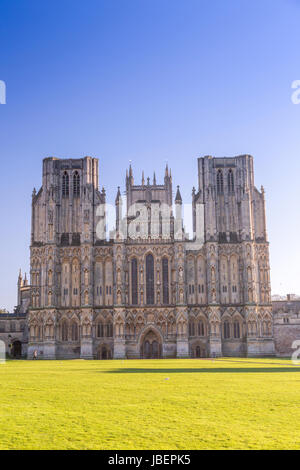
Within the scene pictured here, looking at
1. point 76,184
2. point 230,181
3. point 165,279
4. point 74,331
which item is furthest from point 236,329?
point 76,184

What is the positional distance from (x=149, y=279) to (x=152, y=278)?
477mm

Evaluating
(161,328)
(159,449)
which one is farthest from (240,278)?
(159,449)

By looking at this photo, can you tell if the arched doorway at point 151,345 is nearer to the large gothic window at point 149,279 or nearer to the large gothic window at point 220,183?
the large gothic window at point 149,279

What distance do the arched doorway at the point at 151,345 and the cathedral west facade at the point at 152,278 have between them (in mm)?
→ 149

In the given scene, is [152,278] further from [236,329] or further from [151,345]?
[236,329]

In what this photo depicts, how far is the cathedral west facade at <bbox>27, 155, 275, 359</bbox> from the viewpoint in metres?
76.6

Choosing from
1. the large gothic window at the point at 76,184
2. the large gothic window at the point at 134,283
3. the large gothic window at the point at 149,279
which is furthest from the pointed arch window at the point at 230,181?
the large gothic window at the point at 76,184

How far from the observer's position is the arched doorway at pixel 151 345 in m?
78.2

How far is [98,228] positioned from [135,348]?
19100mm

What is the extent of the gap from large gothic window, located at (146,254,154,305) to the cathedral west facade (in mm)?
150

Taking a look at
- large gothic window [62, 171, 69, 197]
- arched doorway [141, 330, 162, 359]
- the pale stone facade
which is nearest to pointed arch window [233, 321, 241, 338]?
the pale stone facade

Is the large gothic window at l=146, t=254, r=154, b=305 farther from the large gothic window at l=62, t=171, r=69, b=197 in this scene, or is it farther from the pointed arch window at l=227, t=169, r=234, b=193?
the large gothic window at l=62, t=171, r=69, b=197

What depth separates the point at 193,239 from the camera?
80562mm
